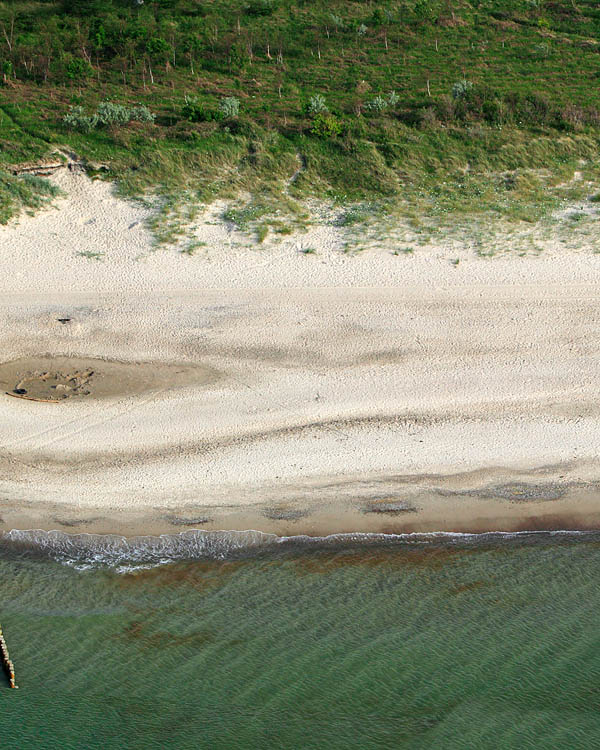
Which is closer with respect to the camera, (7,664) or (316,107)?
(7,664)

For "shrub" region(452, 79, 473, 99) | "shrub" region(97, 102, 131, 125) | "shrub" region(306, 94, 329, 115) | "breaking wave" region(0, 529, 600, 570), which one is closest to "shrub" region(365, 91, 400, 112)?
"shrub" region(306, 94, 329, 115)

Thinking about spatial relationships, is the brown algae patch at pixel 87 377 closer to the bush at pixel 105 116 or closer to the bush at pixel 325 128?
the bush at pixel 105 116

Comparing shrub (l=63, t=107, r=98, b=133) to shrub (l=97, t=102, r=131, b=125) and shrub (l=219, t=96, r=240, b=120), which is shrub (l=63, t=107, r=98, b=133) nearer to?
shrub (l=97, t=102, r=131, b=125)

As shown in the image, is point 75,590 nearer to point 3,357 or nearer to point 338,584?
point 338,584

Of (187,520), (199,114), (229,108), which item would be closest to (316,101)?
(229,108)

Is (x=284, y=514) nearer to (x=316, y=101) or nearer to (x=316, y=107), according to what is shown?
(x=316, y=107)

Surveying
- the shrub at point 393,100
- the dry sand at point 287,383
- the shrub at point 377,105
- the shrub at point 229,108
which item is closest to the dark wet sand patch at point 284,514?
the dry sand at point 287,383

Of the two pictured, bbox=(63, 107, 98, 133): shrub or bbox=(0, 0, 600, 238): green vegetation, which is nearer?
bbox=(0, 0, 600, 238): green vegetation

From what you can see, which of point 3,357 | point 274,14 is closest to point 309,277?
point 3,357
